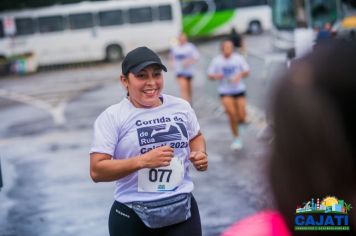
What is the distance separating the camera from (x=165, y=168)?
3.78 m

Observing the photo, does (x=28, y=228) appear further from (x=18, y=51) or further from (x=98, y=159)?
(x=18, y=51)

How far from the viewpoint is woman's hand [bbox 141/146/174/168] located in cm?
359

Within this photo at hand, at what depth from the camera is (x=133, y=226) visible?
366cm

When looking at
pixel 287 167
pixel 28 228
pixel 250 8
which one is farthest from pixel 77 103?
pixel 250 8

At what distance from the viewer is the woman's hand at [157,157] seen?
3592 mm

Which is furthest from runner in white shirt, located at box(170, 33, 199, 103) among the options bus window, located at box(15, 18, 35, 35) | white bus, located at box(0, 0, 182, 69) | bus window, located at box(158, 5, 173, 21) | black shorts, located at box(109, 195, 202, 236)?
bus window, located at box(15, 18, 35, 35)

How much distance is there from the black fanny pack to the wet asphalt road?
1.54ft

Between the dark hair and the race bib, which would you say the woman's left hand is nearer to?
the race bib

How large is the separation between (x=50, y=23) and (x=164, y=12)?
5.44 m

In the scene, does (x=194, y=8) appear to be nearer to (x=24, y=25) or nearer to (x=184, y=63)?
(x=24, y=25)

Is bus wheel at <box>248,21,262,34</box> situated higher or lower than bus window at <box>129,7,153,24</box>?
lower

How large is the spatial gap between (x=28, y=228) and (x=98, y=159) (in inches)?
160

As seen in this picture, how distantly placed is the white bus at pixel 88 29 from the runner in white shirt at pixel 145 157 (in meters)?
28.8

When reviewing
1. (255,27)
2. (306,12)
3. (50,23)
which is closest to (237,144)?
(306,12)
